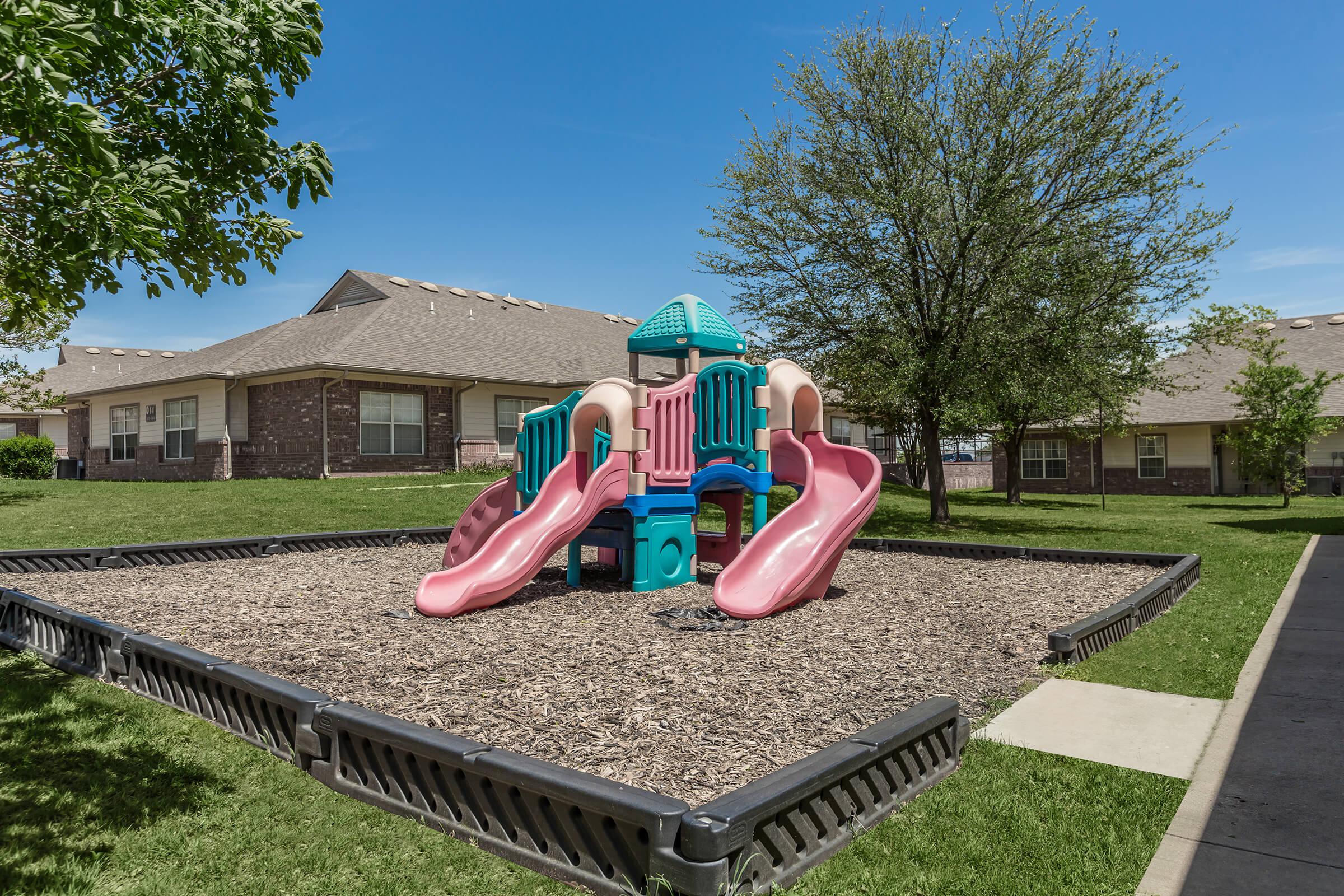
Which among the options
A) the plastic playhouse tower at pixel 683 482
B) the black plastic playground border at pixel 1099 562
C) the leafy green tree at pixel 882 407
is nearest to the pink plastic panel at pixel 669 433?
the plastic playhouse tower at pixel 683 482

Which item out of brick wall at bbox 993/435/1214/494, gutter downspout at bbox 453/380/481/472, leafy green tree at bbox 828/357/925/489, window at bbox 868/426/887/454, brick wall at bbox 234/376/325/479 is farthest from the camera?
window at bbox 868/426/887/454

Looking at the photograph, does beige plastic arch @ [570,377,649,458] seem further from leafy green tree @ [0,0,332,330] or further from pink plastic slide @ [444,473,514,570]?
leafy green tree @ [0,0,332,330]

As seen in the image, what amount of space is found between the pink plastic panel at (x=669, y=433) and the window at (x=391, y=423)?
54.4ft

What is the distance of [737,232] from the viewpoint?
17547 millimetres

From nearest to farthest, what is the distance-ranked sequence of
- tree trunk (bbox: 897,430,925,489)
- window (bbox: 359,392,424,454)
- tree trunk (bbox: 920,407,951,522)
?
1. tree trunk (bbox: 920,407,951,522)
2. window (bbox: 359,392,424,454)
3. tree trunk (bbox: 897,430,925,489)

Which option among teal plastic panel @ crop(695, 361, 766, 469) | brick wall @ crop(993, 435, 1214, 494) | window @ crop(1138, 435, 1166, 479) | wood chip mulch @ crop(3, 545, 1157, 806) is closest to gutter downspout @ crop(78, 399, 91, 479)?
wood chip mulch @ crop(3, 545, 1157, 806)

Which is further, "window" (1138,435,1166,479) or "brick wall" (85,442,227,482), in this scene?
"window" (1138,435,1166,479)

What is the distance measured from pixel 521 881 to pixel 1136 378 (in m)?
17.5

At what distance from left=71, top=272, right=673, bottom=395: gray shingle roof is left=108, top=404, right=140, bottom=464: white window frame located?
935 millimetres

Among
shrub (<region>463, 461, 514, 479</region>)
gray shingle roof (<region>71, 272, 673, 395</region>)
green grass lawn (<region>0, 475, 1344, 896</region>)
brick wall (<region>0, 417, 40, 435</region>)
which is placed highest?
gray shingle roof (<region>71, 272, 673, 395</region>)

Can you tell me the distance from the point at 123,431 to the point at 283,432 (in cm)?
953

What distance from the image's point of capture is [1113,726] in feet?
15.8

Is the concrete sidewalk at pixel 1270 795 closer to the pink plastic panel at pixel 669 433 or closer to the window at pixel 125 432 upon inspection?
the pink plastic panel at pixel 669 433

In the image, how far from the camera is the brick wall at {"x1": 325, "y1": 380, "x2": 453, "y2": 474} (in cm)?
2281
